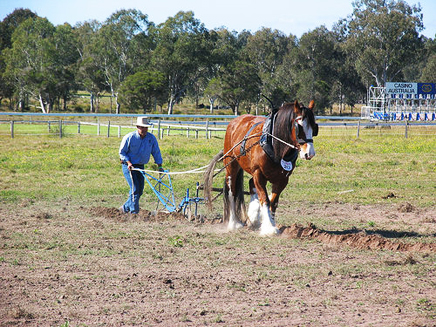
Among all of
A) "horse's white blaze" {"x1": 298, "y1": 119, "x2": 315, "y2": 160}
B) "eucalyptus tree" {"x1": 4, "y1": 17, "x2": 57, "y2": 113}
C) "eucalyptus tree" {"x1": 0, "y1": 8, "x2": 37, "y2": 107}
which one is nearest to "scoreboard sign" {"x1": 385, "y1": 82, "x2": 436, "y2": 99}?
"eucalyptus tree" {"x1": 4, "y1": 17, "x2": 57, "y2": 113}

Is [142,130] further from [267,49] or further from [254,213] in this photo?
[267,49]

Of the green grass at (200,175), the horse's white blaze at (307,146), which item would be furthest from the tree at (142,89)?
the horse's white blaze at (307,146)

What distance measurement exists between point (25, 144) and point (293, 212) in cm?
1646

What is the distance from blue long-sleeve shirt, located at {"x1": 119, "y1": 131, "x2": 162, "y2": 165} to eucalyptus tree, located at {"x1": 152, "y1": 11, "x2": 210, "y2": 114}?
51560 mm

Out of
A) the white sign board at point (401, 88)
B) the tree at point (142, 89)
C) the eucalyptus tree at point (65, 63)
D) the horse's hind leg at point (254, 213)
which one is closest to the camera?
the horse's hind leg at point (254, 213)

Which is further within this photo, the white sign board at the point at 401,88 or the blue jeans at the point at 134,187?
the white sign board at the point at 401,88

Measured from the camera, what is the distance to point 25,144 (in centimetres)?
2333

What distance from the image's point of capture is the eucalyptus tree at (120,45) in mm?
62156

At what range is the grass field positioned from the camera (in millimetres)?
4895

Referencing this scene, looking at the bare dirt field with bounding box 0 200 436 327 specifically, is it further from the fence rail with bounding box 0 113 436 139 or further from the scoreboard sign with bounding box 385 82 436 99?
the scoreboard sign with bounding box 385 82 436 99

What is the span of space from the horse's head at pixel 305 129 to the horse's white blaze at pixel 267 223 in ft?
4.18

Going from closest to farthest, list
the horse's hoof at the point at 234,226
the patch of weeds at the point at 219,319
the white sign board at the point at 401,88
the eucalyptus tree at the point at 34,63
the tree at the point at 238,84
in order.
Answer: the patch of weeds at the point at 219,319
the horse's hoof at the point at 234,226
the white sign board at the point at 401,88
the tree at the point at 238,84
the eucalyptus tree at the point at 34,63

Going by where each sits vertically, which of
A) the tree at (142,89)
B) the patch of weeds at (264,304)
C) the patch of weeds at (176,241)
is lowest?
the patch of weeds at (176,241)

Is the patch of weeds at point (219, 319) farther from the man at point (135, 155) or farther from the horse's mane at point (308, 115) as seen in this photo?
the man at point (135, 155)
